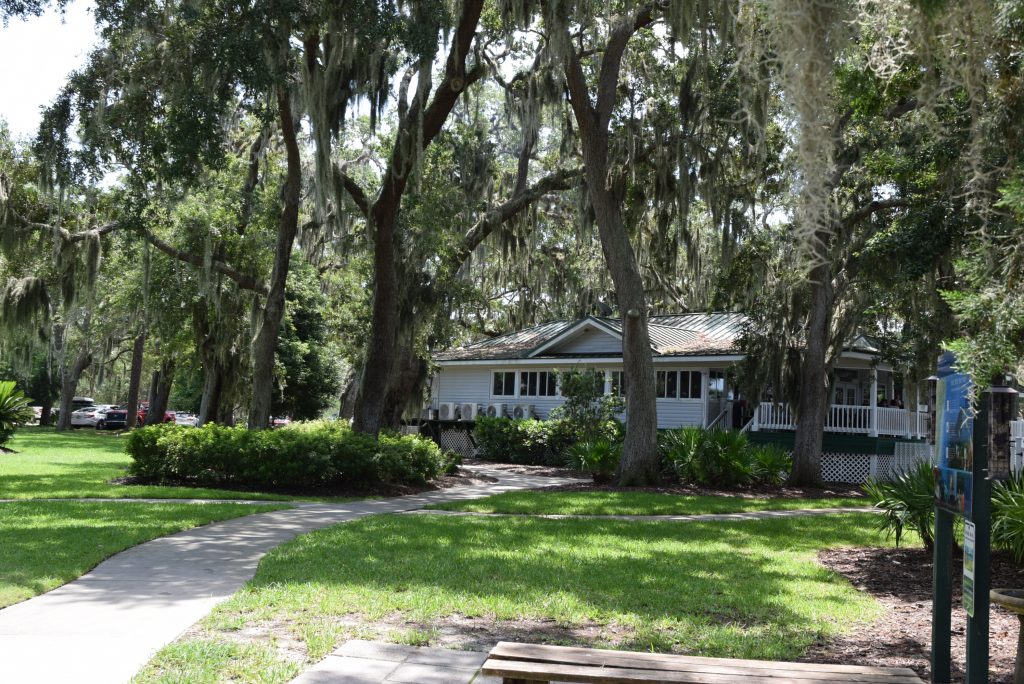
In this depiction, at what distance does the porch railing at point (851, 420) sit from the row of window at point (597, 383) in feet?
8.74

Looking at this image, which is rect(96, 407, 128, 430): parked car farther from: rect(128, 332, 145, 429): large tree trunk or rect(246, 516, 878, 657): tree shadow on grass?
rect(246, 516, 878, 657): tree shadow on grass

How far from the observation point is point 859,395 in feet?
97.7

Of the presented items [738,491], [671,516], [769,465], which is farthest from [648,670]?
[769,465]

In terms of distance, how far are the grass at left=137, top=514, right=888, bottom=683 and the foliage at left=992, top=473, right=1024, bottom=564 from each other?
1682 millimetres

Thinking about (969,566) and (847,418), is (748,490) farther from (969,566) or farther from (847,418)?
(969,566)

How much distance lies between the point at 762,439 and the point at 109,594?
850 inches

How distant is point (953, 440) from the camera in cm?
459

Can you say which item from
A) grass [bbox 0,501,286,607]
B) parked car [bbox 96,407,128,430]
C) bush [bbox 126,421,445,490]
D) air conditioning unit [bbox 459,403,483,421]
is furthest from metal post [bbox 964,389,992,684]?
parked car [bbox 96,407,128,430]

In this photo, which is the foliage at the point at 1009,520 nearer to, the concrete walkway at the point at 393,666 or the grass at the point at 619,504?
the concrete walkway at the point at 393,666

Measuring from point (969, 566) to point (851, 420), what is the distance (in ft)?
74.2

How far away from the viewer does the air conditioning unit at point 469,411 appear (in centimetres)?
3322

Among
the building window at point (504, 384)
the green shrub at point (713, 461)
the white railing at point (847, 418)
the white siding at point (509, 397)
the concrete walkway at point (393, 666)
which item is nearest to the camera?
the concrete walkway at point (393, 666)

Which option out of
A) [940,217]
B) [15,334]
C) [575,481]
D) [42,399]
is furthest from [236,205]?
[42,399]

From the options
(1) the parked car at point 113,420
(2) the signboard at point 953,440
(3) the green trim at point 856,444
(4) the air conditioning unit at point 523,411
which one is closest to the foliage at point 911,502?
(2) the signboard at point 953,440
